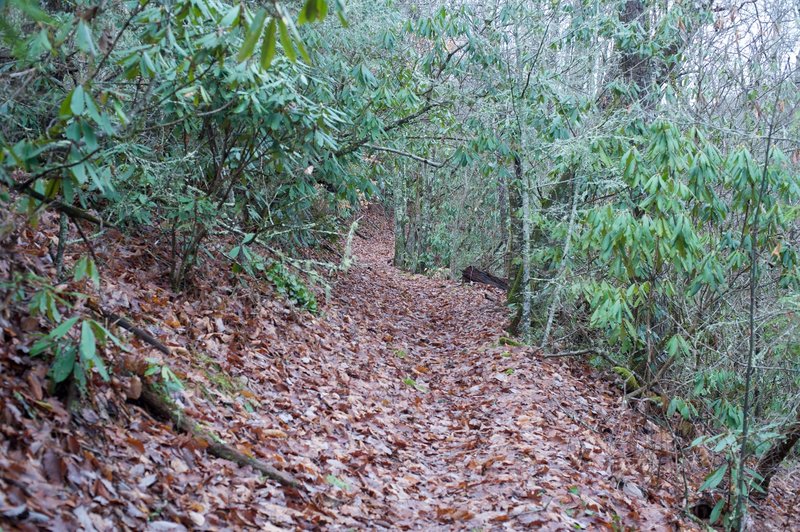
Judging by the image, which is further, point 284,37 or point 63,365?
point 63,365

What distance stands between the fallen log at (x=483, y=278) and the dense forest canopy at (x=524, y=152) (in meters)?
4.14

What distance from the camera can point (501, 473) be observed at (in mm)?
5348

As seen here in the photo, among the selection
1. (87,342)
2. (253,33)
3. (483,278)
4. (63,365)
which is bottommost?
(63,365)

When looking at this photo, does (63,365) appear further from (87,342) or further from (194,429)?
(194,429)

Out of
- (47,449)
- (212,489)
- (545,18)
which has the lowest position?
(212,489)

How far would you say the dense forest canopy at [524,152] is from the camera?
4.36 meters

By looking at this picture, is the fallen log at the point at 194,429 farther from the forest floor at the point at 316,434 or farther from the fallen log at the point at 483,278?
the fallen log at the point at 483,278

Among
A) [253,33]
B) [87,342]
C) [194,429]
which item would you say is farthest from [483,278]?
[253,33]

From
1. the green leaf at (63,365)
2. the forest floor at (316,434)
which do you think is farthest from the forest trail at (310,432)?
the green leaf at (63,365)

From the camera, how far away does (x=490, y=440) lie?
6203 millimetres

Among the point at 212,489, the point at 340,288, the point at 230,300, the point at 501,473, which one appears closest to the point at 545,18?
the point at 340,288

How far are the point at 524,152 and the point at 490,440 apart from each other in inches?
191

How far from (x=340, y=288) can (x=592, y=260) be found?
15.7 feet

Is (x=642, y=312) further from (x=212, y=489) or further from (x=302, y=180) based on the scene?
(x=212, y=489)
